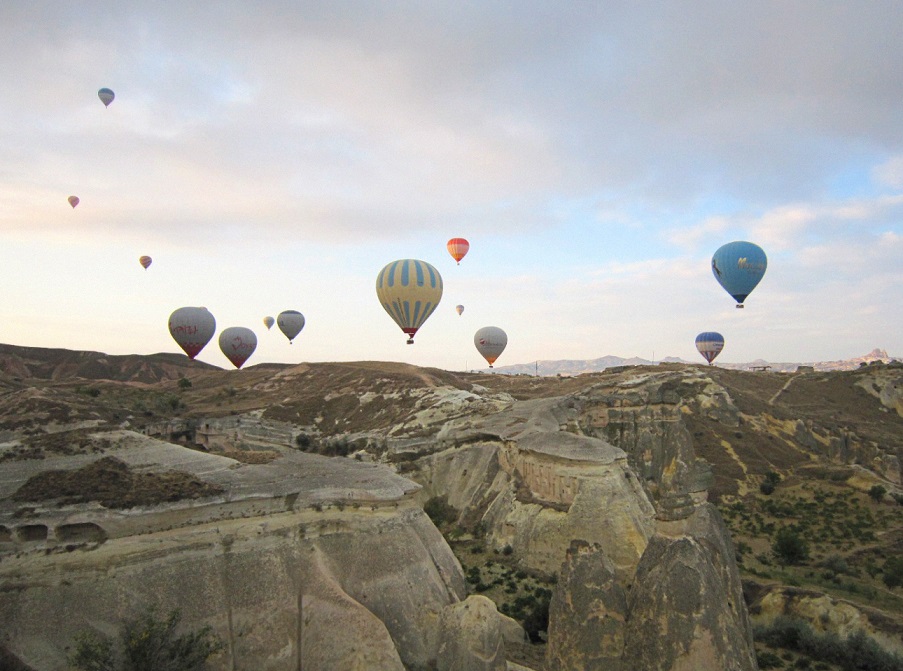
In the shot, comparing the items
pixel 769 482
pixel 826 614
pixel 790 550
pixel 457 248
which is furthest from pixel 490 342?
pixel 826 614

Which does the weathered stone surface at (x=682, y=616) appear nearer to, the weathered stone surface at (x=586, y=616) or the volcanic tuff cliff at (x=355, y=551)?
the volcanic tuff cliff at (x=355, y=551)

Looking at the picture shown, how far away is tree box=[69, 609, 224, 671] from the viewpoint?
15148 mm

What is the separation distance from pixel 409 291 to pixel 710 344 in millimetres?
84359

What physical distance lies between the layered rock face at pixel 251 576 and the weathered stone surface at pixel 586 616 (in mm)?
2535

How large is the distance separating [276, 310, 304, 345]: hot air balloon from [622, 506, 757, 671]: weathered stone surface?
81.1 meters

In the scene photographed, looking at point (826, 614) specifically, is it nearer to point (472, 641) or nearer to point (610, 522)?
point (610, 522)

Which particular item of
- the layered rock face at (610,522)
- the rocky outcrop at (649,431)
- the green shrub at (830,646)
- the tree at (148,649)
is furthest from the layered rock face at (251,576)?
the rocky outcrop at (649,431)

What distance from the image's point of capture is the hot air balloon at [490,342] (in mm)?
94562

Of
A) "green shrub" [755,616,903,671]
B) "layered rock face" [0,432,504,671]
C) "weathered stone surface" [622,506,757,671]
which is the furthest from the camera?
"green shrub" [755,616,903,671]

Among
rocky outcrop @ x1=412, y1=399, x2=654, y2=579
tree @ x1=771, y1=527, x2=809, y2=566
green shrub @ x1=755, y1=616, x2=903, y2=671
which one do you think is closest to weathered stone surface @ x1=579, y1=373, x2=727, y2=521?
rocky outcrop @ x1=412, y1=399, x2=654, y2=579

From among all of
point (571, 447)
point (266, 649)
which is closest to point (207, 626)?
point (266, 649)

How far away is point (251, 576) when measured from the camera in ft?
60.1

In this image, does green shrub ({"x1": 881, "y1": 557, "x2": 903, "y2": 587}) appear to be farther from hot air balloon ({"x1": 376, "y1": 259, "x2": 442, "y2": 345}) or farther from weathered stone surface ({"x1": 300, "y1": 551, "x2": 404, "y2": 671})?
hot air balloon ({"x1": 376, "y1": 259, "x2": 442, "y2": 345})

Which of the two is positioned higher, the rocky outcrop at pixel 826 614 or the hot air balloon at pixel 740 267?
the hot air balloon at pixel 740 267
